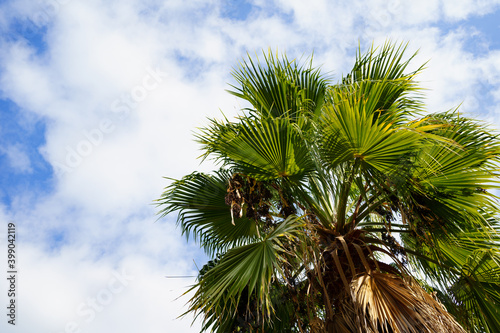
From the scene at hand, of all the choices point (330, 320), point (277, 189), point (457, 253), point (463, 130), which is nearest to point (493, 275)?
point (457, 253)

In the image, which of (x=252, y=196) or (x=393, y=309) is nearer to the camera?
(x=393, y=309)

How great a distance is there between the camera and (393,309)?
3404 millimetres

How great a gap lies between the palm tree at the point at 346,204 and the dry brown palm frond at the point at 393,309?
10 mm

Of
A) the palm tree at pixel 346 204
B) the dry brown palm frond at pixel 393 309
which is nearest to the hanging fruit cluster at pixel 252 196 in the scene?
the palm tree at pixel 346 204

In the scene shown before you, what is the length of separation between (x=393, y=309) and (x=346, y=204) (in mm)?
1128

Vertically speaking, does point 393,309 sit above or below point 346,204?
below

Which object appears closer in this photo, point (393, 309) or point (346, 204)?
point (393, 309)

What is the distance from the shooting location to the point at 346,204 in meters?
4.21

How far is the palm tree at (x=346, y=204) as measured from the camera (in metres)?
3.50

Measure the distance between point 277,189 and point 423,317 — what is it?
1689 millimetres

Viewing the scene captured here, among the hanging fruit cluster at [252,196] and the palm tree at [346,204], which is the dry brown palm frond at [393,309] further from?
the hanging fruit cluster at [252,196]

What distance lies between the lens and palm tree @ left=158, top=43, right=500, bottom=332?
350cm

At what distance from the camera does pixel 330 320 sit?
3648 mm

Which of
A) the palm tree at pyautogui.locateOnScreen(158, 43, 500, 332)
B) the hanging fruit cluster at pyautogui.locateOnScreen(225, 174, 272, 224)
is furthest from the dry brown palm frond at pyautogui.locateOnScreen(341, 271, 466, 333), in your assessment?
the hanging fruit cluster at pyautogui.locateOnScreen(225, 174, 272, 224)
